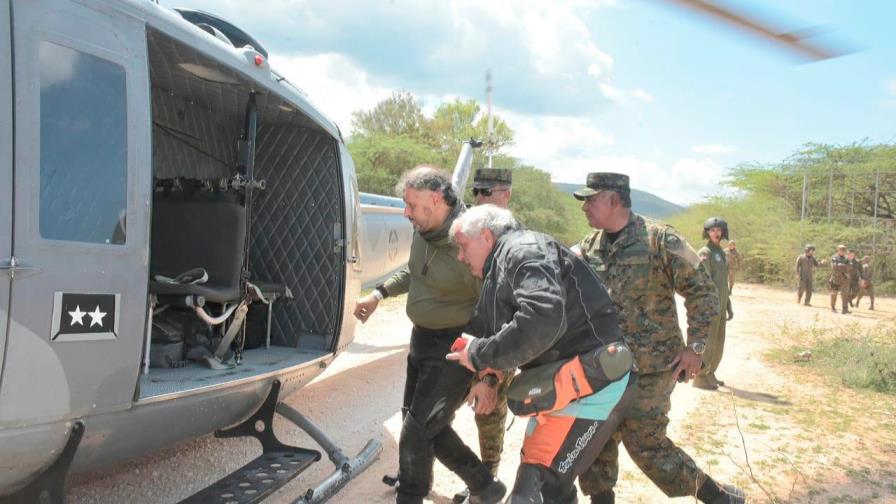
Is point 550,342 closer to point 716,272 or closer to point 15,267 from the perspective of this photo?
point 15,267

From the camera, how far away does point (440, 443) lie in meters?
3.53

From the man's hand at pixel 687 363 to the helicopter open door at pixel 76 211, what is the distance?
2489 millimetres

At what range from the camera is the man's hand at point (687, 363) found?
3.55 m

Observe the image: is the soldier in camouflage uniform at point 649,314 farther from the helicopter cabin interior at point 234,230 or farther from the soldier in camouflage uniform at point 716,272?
the soldier in camouflage uniform at point 716,272

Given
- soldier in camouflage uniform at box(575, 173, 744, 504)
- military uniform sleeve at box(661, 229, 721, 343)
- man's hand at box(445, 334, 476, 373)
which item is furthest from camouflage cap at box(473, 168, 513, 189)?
man's hand at box(445, 334, 476, 373)

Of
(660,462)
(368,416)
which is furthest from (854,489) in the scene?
(368,416)

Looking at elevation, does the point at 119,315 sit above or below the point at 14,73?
below

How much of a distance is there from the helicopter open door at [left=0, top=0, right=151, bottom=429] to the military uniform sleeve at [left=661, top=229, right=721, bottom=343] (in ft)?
8.12

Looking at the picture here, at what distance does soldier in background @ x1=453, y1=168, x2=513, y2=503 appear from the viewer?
3.26 meters

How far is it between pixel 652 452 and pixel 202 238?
9.66 ft

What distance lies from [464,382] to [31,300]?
6.21 feet

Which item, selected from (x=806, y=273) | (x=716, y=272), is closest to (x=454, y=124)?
(x=806, y=273)

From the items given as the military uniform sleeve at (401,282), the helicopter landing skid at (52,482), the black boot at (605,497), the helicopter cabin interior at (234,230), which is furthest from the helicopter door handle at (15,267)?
the black boot at (605,497)

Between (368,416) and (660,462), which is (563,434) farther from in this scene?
(368,416)
